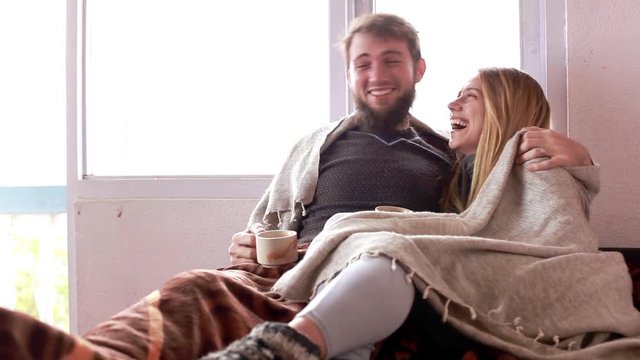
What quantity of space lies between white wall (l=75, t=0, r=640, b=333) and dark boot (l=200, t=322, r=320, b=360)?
113 centimetres

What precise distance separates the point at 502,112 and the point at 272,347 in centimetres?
90

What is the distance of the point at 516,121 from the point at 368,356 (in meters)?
0.74

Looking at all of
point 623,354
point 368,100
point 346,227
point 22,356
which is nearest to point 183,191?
point 368,100

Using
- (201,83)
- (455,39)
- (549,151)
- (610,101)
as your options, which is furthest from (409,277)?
(201,83)

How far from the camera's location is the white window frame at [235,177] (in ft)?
5.32

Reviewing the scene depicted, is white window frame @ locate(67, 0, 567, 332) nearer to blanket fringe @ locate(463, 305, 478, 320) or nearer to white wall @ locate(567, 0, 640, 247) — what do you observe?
white wall @ locate(567, 0, 640, 247)

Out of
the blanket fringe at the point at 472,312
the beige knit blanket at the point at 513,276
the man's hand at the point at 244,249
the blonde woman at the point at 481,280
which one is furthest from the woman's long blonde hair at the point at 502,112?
the man's hand at the point at 244,249

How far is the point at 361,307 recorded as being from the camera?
852 mm

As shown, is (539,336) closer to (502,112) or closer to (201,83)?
(502,112)

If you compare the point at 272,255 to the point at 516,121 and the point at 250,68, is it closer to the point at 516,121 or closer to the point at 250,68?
the point at 516,121

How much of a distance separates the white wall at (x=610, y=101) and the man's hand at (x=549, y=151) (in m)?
0.35

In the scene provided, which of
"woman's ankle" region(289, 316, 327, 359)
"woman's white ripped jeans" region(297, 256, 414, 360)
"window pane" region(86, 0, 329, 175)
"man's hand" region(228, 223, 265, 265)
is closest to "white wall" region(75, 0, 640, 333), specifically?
"window pane" region(86, 0, 329, 175)

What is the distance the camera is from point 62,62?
6.97ft

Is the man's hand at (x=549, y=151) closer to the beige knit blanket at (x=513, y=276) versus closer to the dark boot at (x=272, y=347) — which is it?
the beige knit blanket at (x=513, y=276)
